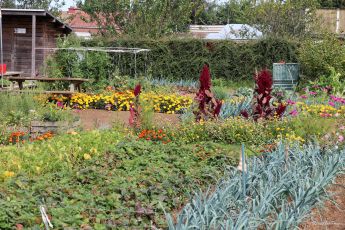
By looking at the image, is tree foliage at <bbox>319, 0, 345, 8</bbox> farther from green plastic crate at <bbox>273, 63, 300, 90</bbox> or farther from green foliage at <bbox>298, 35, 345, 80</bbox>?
green foliage at <bbox>298, 35, 345, 80</bbox>

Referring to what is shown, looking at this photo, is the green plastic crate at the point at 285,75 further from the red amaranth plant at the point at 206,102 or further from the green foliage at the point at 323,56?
the red amaranth plant at the point at 206,102

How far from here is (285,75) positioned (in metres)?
20.5

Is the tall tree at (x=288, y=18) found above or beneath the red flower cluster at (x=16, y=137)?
above

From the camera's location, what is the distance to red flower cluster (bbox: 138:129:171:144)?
28.8 ft

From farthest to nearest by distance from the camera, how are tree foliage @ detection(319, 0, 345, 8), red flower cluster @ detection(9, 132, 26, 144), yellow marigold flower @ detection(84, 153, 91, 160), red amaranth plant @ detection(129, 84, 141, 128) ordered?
tree foliage @ detection(319, 0, 345, 8), red amaranth plant @ detection(129, 84, 141, 128), red flower cluster @ detection(9, 132, 26, 144), yellow marigold flower @ detection(84, 153, 91, 160)

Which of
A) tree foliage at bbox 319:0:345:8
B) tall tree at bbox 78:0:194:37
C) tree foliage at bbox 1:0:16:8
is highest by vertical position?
tree foliage at bbox 319:0:345:8

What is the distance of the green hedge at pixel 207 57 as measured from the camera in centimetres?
2181

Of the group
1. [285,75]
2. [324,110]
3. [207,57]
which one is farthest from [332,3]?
[324,110]

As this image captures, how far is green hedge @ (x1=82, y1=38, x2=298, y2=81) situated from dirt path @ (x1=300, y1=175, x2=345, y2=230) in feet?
52.0

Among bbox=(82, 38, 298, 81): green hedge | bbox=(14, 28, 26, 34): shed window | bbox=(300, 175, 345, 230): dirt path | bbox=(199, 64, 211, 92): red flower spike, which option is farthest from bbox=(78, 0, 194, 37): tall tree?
bbox=(300, 175, 345, 230): dirt path

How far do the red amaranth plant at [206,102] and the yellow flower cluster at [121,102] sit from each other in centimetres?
380

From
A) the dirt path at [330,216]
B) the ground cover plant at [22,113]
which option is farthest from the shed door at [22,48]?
the dirt path at [330,216]

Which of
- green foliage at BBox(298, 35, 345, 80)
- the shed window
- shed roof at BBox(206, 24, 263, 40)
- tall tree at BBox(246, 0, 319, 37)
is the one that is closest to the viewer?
green foliage at BBox(298, 35, 345, 80)

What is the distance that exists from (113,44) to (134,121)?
1286cm
